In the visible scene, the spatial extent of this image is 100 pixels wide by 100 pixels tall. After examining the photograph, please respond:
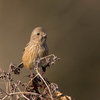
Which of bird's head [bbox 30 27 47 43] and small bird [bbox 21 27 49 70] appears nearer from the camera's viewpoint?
bird's head [bbox 30 27 47 43]

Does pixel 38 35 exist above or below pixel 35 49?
above

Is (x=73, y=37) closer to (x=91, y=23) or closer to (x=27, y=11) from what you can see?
(x=91, y=23)

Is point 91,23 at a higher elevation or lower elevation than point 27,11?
lower

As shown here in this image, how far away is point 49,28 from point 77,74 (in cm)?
201

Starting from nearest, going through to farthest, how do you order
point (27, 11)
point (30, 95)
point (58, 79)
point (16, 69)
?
point (30, 95), point (16, 69), point (58, 79), point (27, 11)

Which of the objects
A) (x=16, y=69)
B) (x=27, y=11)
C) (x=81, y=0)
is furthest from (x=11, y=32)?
(x=16, y=69)

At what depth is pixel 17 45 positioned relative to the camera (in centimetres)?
751

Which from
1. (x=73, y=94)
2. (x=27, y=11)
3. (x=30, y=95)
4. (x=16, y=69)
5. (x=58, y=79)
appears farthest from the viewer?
(x=27, y=11)

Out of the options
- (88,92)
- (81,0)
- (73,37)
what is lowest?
(88,92)

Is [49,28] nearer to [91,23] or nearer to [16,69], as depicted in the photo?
[91,23]

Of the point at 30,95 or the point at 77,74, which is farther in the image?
the point at 77,74

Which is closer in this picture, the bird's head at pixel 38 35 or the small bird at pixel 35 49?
the bird's head at pixel 38 35

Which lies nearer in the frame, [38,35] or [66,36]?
[38,35]

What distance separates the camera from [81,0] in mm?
7328
